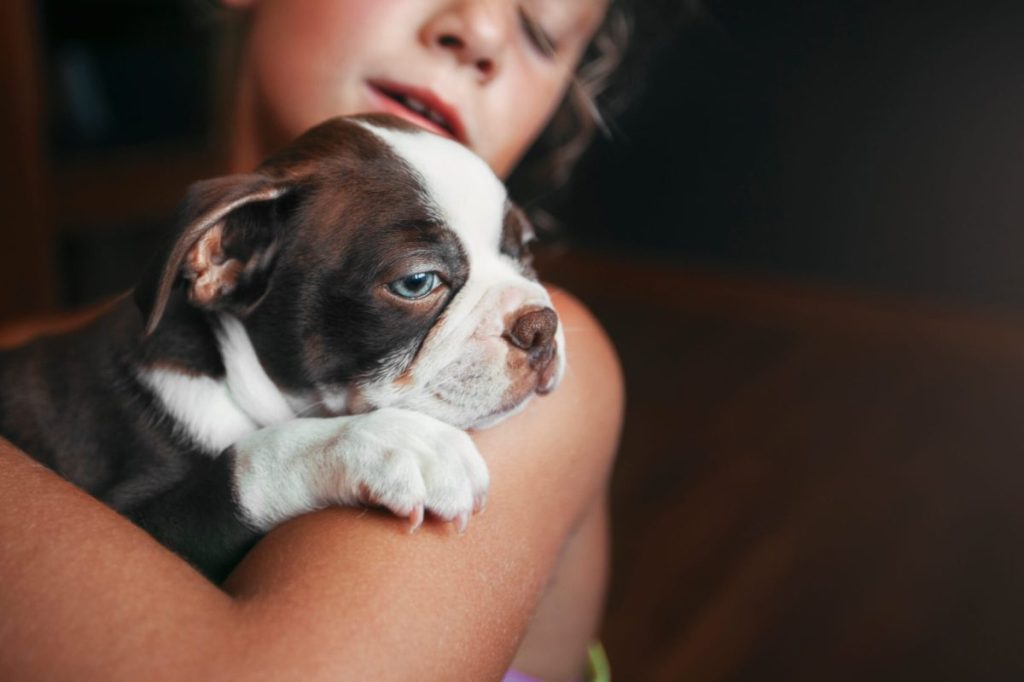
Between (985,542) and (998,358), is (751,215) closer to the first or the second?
(998,358)

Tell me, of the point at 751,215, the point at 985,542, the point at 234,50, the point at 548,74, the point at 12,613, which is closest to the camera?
the point at 12,613

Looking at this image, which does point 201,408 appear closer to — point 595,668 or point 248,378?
point 248,378

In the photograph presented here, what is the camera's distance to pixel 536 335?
3.64ft

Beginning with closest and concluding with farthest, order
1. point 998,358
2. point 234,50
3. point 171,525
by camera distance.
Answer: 1. point 171,525
2. point 234,50
3. point 998,358

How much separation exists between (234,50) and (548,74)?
0.61m

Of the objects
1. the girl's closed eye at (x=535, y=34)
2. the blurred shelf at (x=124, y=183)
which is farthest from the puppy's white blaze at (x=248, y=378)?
the blurred shelf at (x=124, y=183)

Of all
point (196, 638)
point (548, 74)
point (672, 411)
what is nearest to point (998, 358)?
point (672, 411)

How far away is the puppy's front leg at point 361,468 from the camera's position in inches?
37.4

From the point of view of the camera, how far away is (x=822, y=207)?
4.79 meters

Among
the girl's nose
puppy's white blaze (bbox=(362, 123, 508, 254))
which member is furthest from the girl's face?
puppy's white blaze (bbox=(362, 123, 508, 254))

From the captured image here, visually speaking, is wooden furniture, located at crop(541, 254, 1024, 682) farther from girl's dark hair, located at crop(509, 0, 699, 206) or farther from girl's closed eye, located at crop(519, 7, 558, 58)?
girl's closed eye, located at crop(519, 7, 558, 58)

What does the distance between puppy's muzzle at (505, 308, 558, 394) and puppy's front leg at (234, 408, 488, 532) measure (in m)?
0.12

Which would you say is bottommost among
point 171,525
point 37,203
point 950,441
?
point 37,203

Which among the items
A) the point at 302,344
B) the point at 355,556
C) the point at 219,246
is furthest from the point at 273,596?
the point at 219,246
